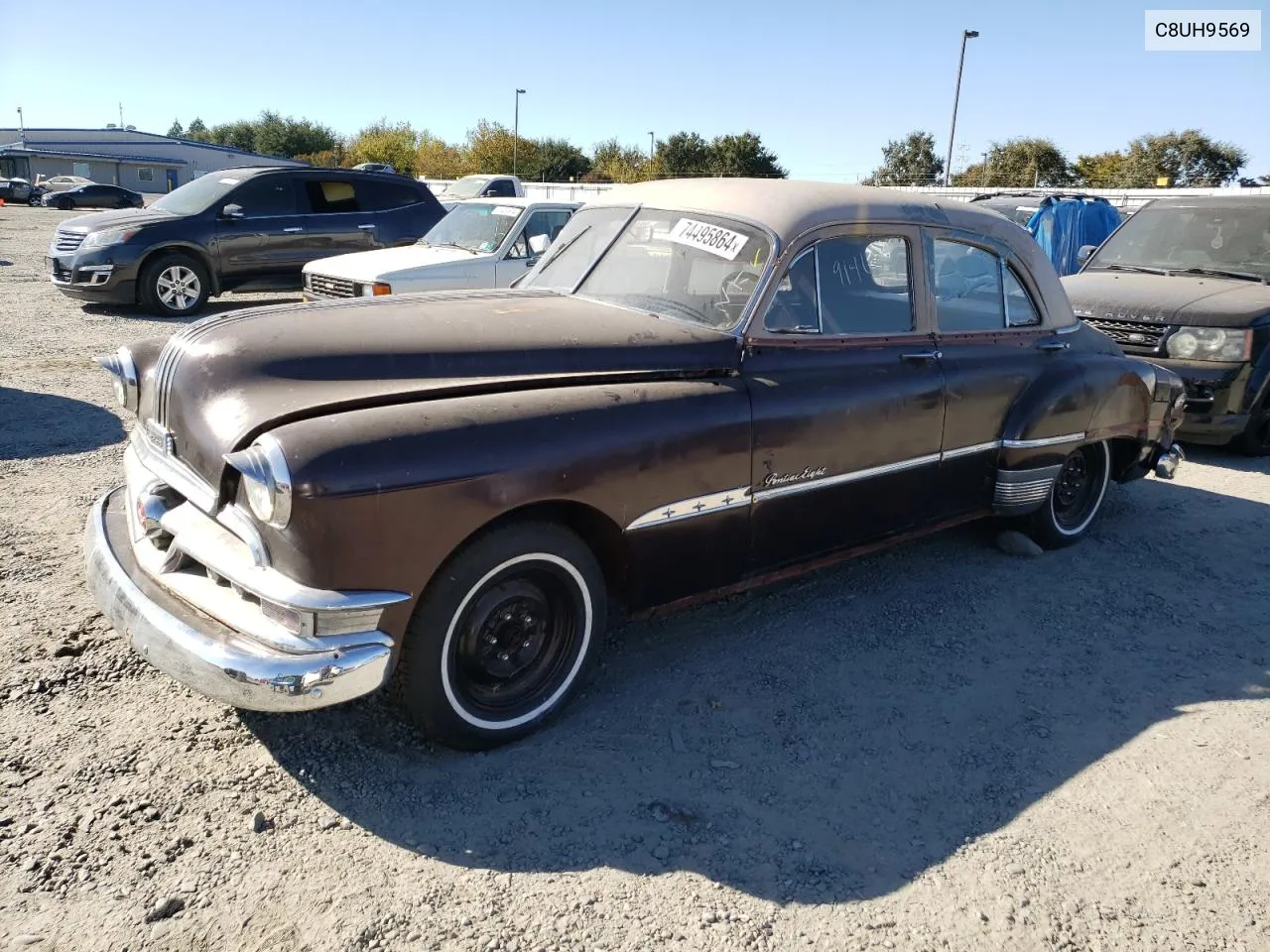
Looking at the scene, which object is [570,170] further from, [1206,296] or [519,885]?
[519,885]

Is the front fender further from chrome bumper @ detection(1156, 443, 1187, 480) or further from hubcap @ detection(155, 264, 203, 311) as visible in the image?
hubcap @ detection(155, 264, 203, 311)

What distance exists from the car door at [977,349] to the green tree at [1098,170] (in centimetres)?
5071

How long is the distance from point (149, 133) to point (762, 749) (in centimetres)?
8783

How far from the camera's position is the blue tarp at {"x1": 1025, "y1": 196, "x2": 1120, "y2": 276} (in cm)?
1417

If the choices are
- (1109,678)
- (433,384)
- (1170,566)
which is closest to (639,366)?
(433,384)

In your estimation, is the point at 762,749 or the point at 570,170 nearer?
the point at 762,749

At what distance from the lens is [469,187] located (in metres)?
21.3

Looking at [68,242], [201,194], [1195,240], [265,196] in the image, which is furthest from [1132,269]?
[68,242]

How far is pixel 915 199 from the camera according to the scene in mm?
4398

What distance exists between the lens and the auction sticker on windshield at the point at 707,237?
380cm

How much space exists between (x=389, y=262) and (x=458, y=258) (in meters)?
0.68

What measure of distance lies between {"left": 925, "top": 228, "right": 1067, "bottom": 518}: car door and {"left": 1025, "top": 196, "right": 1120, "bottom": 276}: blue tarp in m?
10.6

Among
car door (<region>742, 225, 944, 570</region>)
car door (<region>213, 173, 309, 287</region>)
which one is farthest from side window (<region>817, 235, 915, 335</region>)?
car door (<region>213, 173, 309, 287</region>)

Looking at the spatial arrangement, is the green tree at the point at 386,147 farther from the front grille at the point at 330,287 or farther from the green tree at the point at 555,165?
the front grille at the point at 330,287
